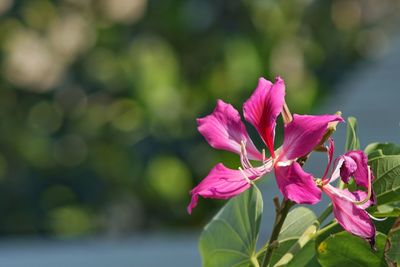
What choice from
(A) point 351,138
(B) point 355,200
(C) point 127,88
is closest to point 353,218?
(B) point 355,200

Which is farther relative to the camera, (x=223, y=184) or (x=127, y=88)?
(x=127, y=88)

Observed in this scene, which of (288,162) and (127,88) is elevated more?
(127,88)

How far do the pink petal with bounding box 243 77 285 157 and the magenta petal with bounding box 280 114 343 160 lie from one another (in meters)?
0.01

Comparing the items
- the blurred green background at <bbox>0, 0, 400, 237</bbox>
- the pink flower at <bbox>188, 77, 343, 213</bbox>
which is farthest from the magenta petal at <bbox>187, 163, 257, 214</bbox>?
the blurred green background at <bbox>0, 0, 400, 237</bbox>

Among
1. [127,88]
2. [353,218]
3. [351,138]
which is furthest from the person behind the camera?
[127,88]

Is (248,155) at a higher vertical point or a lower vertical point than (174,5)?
lower

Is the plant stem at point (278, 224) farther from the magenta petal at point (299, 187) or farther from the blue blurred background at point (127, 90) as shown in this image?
the blue blurred background at point (127, 90)

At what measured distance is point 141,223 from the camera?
4.53 meters

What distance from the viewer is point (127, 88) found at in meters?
4.29

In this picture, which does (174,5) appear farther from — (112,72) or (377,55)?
(377,55)

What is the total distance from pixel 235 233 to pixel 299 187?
12 centimetres

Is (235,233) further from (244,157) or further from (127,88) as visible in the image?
(127,88)

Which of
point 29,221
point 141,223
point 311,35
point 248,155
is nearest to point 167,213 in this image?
point 141,223

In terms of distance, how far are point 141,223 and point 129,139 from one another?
0.49 m
